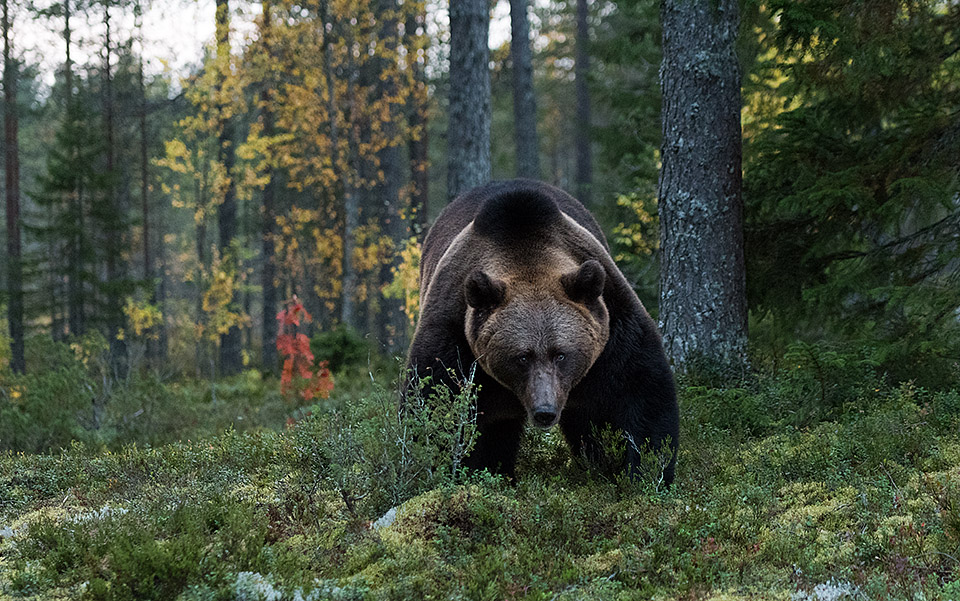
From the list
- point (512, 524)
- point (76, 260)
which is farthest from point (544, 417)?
point (76, 260)

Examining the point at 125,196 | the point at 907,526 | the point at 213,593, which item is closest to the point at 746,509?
the point at 907,526

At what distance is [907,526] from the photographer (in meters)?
3.80

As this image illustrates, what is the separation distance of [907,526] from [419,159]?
20.1m

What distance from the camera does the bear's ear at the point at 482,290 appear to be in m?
4.55

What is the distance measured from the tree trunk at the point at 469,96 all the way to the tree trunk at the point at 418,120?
18.7 ft

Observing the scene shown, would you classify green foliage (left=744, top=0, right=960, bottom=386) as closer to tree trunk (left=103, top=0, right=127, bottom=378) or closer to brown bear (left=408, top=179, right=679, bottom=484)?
brown bear (left=408, top=179, right=679, bottom=484)

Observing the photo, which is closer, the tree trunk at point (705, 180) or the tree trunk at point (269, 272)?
the tree trunk at point (705, 180)

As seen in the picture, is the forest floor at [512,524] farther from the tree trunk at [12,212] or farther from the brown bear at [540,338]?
the tree trunk at [12,212]

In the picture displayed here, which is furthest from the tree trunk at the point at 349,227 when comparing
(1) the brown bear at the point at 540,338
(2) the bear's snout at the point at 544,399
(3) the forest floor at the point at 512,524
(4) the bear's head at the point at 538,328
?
(2) the bear's snout at the point at 544,399

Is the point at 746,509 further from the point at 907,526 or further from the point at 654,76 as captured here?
the point at 654,76

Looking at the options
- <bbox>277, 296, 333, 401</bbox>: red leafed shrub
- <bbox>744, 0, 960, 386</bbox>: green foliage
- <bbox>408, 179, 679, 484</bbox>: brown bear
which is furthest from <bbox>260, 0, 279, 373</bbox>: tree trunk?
<bbox>408, 179, 679, 484</bbox>: brown bear

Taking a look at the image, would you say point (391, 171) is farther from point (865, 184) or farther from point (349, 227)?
point (865, 184)

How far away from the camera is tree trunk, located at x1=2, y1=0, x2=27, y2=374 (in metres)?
15.8

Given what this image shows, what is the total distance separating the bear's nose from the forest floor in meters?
0.38
